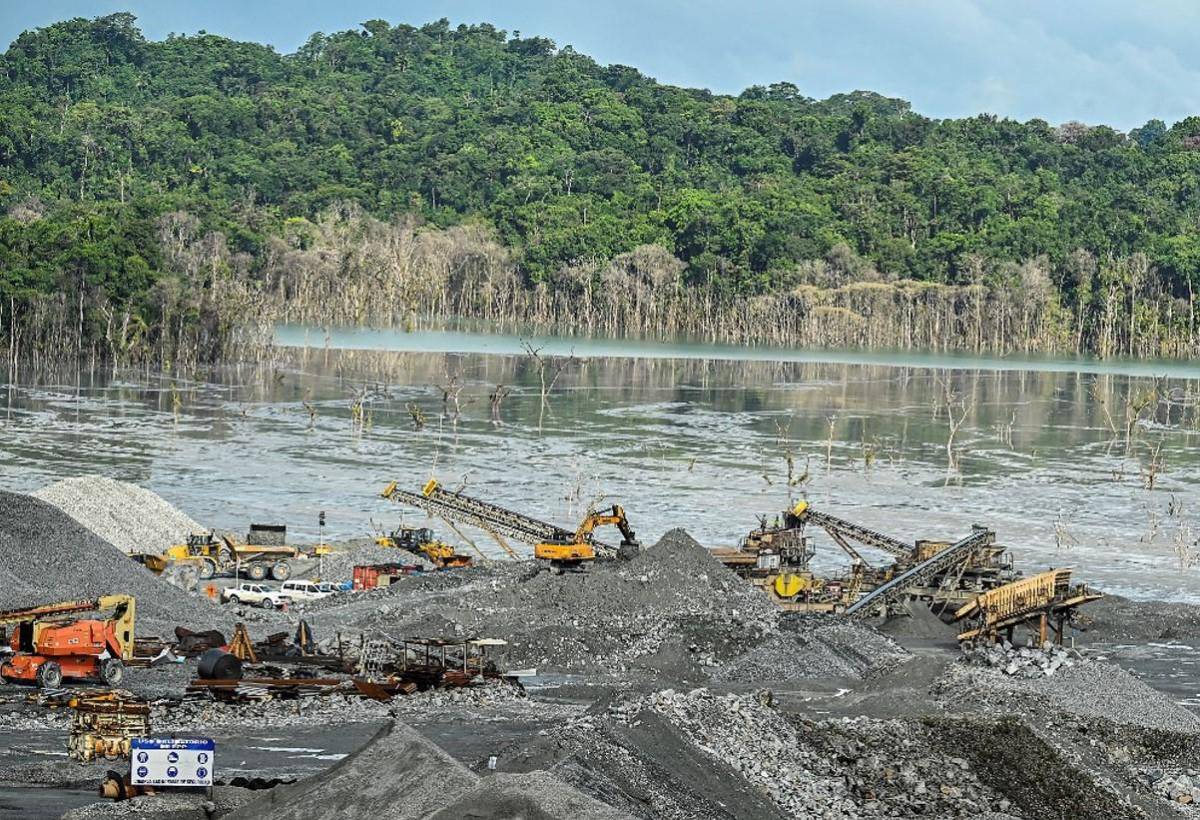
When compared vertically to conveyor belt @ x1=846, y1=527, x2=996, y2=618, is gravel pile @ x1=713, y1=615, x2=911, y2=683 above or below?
below

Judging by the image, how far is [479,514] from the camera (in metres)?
54.2

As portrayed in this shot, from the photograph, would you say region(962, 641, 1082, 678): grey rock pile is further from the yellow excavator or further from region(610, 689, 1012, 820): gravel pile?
the yellow excavator

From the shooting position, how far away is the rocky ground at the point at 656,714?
26.8 meters

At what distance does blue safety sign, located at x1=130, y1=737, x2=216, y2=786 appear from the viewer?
88.0ft

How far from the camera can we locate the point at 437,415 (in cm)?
9419

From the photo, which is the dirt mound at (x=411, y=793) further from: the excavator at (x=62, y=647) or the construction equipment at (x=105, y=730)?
the excavator at (x=62, y=647)

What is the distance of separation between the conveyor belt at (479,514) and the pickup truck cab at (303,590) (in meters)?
6.32

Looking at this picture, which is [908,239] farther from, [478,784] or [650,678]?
[478,784]

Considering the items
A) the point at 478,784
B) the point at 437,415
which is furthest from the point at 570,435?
the point at 478,784

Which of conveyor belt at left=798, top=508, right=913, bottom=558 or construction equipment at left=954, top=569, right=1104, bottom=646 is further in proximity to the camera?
conveyor belt at left=798, top=508, right=913, bottom=558

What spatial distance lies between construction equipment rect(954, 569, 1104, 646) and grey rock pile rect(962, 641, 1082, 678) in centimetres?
300

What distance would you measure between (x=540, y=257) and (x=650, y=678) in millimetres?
155556

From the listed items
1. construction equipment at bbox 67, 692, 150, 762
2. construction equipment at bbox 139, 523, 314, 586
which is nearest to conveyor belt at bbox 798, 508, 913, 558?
construction equipment at bbox 139, 523, 314, 586

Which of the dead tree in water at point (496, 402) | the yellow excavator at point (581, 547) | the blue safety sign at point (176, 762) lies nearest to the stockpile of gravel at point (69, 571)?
the yellow excavator at point (581, 547)
